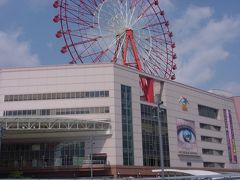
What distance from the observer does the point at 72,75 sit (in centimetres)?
6322

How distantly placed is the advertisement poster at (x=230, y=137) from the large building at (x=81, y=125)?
16291 mm

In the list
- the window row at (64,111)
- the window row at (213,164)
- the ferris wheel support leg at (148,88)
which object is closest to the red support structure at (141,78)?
the ferris wheel support leg at (148,88)

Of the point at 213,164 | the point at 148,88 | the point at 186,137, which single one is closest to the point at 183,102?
the point at 186,137

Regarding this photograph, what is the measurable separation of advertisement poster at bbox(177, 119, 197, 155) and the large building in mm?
723

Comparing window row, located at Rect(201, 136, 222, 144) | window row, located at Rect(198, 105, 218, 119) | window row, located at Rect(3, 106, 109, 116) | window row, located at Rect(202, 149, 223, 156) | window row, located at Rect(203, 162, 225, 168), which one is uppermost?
window row, located at Rect(198, 105, 218, 119)

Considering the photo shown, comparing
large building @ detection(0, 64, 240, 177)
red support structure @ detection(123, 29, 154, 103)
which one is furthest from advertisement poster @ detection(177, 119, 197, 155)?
red support structure @ detection(123, 29, 154, 103)

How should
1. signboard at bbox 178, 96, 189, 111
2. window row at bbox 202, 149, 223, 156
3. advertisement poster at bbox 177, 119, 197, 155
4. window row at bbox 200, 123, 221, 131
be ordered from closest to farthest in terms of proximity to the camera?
advertisement poster at bbox 177, 119, 197, 155 → signboard at bbox 178, 96, 189, 111 → window row at bbox 202, 149, 223, 156 → window row at bbox 200, 123, 221, 131

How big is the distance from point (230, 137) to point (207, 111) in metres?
8.28

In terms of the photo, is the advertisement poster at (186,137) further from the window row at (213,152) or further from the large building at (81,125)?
the window row at (213,152)

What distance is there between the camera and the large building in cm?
5834

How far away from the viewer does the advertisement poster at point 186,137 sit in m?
70.6

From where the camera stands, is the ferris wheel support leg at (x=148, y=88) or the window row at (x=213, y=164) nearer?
the ferris wheel support leg at (x=148, y=88)

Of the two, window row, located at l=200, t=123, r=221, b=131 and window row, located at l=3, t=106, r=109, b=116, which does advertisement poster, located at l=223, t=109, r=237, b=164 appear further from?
window row, located at l=3, t=106, r=109, b=116

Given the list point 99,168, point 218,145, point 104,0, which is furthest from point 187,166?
point 104,0
